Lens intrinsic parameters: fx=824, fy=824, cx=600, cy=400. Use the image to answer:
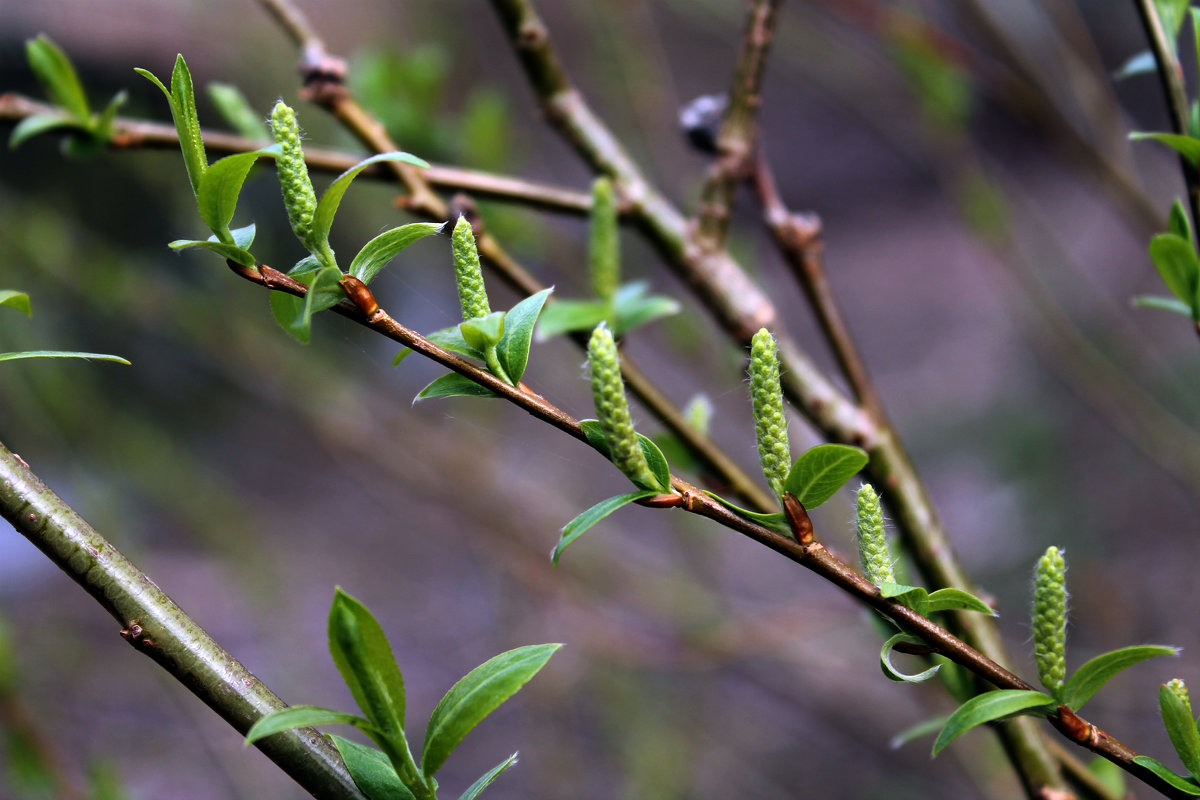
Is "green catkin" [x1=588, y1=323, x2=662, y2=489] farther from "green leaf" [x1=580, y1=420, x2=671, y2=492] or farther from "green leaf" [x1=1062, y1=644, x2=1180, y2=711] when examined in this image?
"green leaf" [x1=1062, y1=644, x2=1180, y2=711]

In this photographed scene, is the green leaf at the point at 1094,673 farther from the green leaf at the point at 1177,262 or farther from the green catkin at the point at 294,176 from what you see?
the green catkin at the point at 294,176

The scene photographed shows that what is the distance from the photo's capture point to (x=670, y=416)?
1.48 ft

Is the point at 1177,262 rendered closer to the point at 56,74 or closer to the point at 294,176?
the point at 294,176

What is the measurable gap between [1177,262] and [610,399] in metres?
0.25

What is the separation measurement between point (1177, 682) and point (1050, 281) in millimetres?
1291

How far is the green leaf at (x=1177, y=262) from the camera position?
31 cm

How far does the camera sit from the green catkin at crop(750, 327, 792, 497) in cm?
24

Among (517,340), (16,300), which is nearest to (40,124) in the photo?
(16,300)

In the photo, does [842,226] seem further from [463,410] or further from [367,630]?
[367,630]

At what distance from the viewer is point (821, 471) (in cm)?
24

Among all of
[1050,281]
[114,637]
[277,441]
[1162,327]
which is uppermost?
[1050,281]

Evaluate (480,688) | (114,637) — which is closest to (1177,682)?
(480,688)

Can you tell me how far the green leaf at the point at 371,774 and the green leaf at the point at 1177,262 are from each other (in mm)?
326

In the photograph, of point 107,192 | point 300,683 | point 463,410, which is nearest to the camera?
point 300,683
